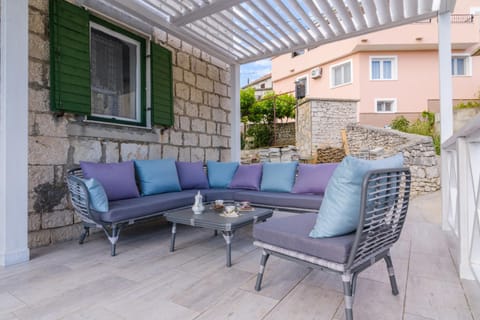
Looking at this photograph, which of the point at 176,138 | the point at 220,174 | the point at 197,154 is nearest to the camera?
the point at 220,174

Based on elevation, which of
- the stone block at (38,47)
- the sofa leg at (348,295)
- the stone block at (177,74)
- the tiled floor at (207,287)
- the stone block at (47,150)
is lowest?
the tiled floor at (207,287)

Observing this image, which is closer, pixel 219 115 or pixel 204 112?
pixel 204 112

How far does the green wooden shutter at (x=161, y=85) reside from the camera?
4.20m

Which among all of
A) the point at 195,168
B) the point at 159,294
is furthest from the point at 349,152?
the point at 159,294

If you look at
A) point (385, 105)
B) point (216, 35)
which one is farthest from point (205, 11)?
point (385, 105)

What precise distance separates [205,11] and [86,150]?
235 centimetres

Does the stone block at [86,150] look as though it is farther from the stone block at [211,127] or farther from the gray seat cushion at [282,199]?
the stone block at [211,127]

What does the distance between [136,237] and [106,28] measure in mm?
2786

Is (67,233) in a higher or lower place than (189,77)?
lower

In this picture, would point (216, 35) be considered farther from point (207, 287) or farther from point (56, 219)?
point (207, 287)

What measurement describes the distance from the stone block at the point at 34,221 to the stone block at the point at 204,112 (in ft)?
10.2

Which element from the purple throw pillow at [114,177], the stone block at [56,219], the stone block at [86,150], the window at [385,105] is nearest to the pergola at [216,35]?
the stone block at [56,219]

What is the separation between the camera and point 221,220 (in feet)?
7.93

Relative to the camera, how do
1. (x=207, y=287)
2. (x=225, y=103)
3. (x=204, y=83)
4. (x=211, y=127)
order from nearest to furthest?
(x=207, y=287) → (x=204, y=83) → (x=211, y=127) → (x=225, y=103)
